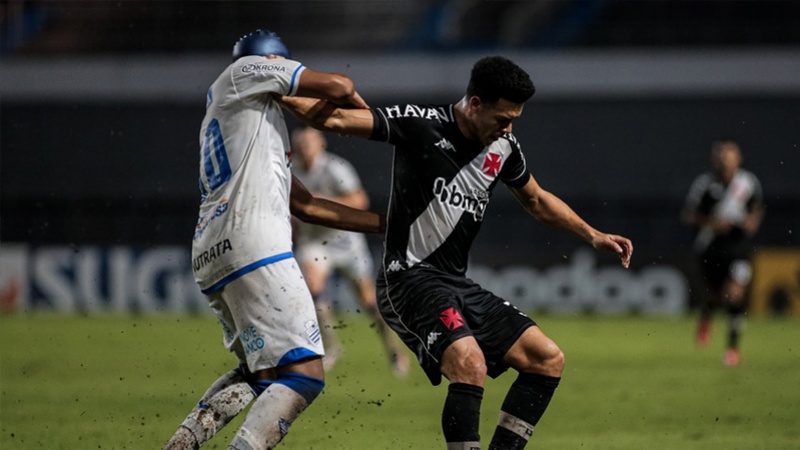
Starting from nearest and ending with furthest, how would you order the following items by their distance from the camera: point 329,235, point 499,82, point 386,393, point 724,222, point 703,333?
point 499,82, point 386,393, point 329,235, point 703,333, point 724,222

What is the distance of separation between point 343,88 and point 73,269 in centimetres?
1618

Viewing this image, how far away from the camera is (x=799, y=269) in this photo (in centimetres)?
2075

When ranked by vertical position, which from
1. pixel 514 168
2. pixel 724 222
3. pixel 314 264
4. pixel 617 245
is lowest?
A: pixel 314 264

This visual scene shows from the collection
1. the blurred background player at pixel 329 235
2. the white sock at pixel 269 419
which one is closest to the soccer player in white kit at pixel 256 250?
the white sock at pixel 269 419

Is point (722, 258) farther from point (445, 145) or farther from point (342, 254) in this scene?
point (445, 145)

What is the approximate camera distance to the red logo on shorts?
242 inches

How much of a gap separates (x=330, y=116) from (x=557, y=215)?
1.54 m

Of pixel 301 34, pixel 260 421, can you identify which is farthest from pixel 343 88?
pixel 301 34

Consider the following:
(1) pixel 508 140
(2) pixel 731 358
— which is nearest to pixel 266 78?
(1) pixel 508 140

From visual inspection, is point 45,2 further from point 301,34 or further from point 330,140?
point 330,140

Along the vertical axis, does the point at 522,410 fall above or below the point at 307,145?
below

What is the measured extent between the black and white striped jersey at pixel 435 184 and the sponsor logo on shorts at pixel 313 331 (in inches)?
38.1

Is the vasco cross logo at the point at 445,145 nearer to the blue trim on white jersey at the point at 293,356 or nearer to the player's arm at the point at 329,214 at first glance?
the player's arm at the point at 329,214

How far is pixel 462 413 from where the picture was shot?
5914mm
